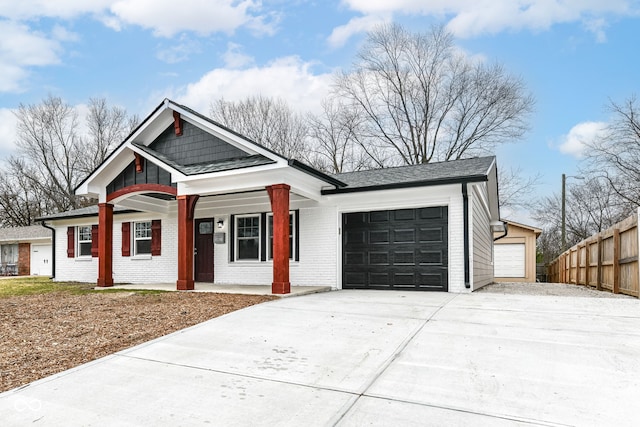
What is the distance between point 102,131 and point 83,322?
2915 centimetres

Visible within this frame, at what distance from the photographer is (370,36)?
26.1 meters

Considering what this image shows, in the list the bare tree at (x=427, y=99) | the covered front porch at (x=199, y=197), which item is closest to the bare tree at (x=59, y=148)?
the bare tree at (x=427, y=99)

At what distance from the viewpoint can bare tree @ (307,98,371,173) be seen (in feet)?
88.5

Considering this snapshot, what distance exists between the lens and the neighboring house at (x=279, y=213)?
375 inches

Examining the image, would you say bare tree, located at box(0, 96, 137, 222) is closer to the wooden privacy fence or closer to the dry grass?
the dry grass

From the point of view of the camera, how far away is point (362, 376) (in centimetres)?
379

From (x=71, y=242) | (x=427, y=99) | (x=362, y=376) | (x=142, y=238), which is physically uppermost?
(x=427, y=99)

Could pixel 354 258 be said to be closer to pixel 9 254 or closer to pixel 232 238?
pixel 232 238

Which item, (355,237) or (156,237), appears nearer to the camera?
(355,237)

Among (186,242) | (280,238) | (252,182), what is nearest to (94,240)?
(186,242)

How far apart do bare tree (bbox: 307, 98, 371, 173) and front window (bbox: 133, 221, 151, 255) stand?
15125 millimetres

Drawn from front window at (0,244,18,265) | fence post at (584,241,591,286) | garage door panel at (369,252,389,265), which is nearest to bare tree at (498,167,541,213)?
fence post at (584,241,591,286)

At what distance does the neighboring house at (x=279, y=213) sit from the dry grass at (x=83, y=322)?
1.78 metres

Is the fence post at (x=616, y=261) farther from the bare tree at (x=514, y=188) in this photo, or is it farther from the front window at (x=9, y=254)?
the front window at (x=9, y=254)
